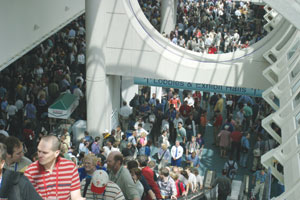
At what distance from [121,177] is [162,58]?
A: 849cm

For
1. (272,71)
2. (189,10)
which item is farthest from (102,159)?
(189,10)

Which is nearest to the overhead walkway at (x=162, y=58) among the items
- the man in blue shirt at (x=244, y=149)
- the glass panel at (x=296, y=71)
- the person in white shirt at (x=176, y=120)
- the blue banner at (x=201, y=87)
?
the blue banner at (x=201, y=87)

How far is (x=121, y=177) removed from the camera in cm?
700

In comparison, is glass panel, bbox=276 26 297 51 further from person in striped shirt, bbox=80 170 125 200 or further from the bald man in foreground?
person in striped shirt, bbox=80 170 125 200

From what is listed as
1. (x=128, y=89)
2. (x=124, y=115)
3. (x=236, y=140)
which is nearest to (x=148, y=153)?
(x=236, y=140)

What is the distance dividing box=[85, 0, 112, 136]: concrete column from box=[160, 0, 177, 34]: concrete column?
10067mm

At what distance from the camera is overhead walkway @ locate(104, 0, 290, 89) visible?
14.7m

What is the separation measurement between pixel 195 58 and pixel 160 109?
236cm

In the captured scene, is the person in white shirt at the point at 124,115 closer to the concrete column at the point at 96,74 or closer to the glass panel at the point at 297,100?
the concrete column at the point at 96,74

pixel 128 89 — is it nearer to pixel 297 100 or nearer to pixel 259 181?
pixel 259 181

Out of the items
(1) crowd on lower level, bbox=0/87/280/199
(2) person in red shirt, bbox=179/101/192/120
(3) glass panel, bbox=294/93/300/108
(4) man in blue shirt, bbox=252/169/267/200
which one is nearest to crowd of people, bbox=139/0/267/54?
(1) crowd on lower level, bbox=0/87/280/199

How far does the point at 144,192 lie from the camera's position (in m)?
8.30

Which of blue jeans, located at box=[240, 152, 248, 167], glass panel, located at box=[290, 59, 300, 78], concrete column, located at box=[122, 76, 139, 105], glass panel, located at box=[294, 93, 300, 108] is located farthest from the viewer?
concrete column, located at box=[122, 76, 139, 105]

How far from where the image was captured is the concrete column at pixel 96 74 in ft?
47.8
